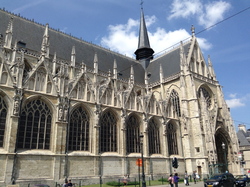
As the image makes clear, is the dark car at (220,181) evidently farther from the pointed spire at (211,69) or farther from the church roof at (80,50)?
the pointed spire at (211,69)

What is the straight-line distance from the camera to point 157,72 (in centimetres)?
3866

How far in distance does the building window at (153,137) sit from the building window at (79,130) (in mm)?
Result: 8556

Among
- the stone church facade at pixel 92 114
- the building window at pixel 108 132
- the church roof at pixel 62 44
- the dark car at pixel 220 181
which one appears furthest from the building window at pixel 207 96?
the dark car at pixel 220 181

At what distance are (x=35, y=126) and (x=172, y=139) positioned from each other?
57.9ft

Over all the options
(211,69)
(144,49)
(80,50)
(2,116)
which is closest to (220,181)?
(2,116)

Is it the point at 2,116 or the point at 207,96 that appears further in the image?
the point at 207,96

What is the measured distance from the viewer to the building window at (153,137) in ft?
86.0

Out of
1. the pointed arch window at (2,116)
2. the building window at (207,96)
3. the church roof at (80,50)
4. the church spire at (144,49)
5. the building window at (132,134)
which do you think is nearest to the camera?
the pointed arch window at (2,116)

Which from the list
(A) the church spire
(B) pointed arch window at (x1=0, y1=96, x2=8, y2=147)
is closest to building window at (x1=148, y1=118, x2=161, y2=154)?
(B) pointed arch window at (x1=0, y1=96, x2=8, y2=147)

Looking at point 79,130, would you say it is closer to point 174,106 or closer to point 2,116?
point 2,116

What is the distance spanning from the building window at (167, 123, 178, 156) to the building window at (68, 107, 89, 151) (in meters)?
12.0

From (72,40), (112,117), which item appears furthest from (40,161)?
(72,40)

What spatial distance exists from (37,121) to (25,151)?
8.32ft

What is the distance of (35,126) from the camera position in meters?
18.1
